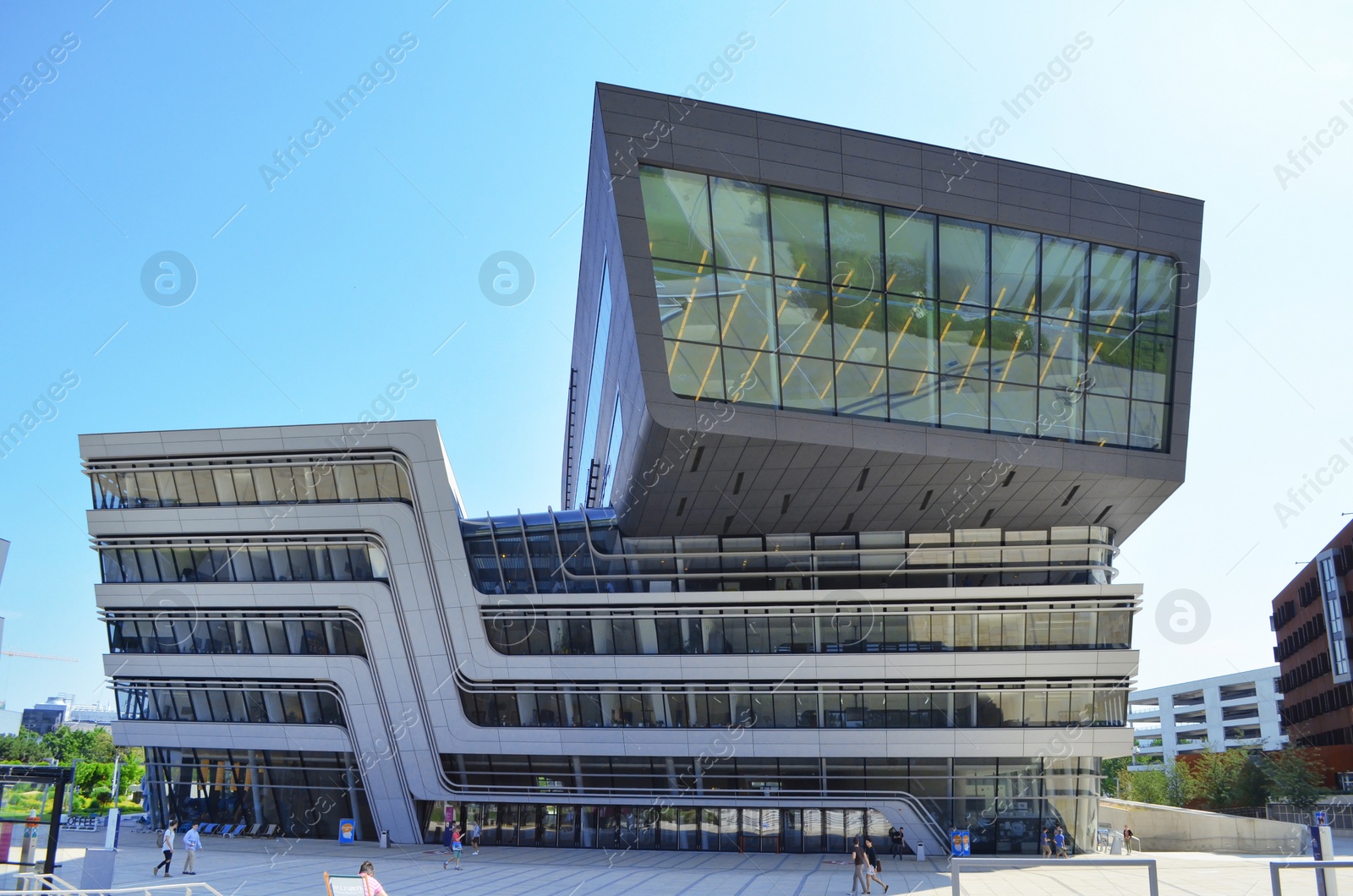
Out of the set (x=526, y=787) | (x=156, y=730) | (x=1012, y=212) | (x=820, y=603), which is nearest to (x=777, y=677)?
(x=820, y=603)

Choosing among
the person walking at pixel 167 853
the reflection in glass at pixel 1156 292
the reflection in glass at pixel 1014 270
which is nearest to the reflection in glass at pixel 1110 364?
the reflection in glass at pixel 1156 292

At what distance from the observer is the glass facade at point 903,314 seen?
30.9m

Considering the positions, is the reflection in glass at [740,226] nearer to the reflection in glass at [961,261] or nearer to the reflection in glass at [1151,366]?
the reflection in glass at [961,261]

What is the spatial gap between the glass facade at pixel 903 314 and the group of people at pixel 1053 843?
15.4 meters

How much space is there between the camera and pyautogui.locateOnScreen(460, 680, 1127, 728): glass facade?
125 feet

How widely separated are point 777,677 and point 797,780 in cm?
434

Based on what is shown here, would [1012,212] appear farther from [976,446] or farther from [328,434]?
[328,434]

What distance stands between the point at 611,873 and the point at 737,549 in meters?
13.3

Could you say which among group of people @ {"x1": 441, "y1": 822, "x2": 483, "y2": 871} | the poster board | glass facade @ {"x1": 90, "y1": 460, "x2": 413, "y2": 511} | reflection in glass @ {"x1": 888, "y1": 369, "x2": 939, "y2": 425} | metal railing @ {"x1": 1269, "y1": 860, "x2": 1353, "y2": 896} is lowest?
group of people @ {"x1": 441, "y1": 822, "x2": 483, "y2": 871}

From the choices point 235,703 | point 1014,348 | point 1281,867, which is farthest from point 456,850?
point 1014,348

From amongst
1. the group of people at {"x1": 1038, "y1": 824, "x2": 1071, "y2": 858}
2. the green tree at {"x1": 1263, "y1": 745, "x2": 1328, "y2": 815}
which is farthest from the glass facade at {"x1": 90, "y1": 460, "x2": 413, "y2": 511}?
the green tree at {"x1": 1263, "y1": 745, "x2": 1328, "y2": 815}

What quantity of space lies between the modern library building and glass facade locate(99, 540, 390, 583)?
14cm

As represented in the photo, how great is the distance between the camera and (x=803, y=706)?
3866 centimetres

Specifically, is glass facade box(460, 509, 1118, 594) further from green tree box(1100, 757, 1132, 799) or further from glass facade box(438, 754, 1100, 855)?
green tree box(1100, 757, 1132, 799)
